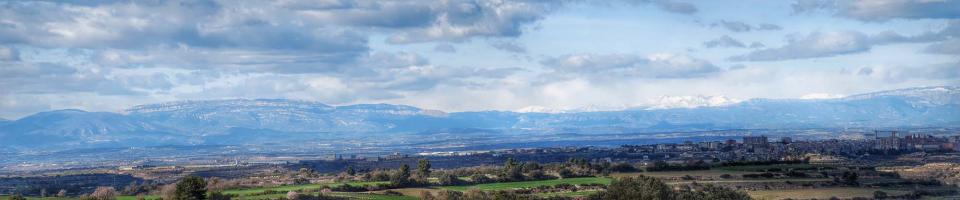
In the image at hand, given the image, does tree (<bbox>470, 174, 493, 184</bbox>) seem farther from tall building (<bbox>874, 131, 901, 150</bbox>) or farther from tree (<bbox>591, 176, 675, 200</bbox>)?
tall building (<bbox>874, 131, 901, 150</bbox>)

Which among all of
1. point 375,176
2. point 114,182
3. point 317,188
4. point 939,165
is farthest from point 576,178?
point 114,182

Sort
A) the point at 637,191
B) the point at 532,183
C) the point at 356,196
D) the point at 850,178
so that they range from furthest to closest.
Result: 1. the point at 850,178
2. the point at 532,183
3. the point at 356,196
4. the point at 637,191

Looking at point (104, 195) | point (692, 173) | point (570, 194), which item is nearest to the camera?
point (104, 195)

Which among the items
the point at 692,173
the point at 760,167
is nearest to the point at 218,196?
the point at 692,173

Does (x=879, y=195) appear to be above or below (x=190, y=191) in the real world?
below

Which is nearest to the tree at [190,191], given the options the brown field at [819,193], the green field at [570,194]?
the green field at [570,194]

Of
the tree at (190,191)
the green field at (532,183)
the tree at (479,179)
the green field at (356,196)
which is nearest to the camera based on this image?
the tree at (190,191)

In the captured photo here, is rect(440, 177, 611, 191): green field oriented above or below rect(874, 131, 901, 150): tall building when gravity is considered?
below

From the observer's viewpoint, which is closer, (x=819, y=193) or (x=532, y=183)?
(x=819, y=193)

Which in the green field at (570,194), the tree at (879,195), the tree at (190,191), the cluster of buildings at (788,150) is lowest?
the tree at (879,195)

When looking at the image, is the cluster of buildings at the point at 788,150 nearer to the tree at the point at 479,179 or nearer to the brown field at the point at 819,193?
the brown field at the point at 819,193

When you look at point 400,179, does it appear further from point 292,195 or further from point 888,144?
point 888,144

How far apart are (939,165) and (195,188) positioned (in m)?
82.7

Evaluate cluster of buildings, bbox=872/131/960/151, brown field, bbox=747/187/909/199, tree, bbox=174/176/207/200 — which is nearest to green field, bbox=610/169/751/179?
brown field, bbox=747/187/909/199
